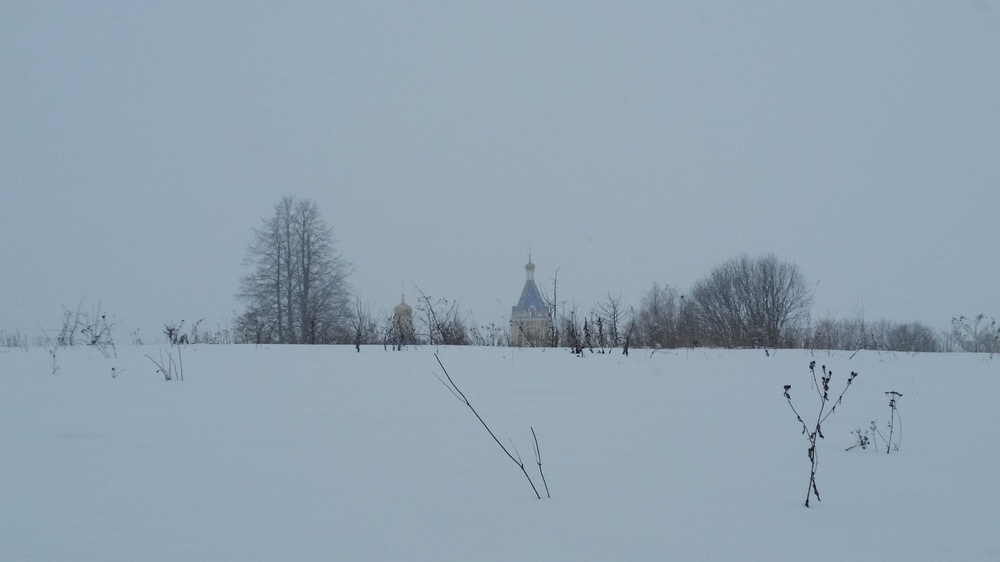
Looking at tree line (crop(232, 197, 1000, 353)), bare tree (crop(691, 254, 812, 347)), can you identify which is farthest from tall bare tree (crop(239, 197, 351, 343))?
Result: bare tree (crop(691, 254, 812, 347))

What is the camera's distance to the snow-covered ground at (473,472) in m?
1.77

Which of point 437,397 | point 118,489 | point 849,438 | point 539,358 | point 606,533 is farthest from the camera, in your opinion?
point 539,358

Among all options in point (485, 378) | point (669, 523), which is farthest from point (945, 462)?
point (485, 378)

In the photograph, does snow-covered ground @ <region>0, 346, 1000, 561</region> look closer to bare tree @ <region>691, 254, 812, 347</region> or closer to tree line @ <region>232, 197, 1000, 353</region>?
tree line @ <region>232, 197, 1000, 353</region>

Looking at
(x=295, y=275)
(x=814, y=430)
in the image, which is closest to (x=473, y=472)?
(x=814, y=430)

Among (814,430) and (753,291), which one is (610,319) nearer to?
(814,430)

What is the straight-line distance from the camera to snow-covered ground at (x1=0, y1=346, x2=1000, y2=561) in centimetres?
177

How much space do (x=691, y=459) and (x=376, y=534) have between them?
1.37 m

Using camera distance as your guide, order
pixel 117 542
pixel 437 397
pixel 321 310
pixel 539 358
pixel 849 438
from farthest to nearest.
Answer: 1. pixel 321 310
2. pixel 539 358
3. pixel 437 397
4. pixel 849 438
5. pixel 117 542

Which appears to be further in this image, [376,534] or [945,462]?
[945,462]

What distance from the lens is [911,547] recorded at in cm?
178

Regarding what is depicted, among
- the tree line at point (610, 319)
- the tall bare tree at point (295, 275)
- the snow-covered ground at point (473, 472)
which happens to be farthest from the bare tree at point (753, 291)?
the snow-covered ground at point (473, 472)

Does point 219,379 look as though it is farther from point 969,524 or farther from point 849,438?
point 969,524

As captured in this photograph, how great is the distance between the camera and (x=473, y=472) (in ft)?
8.04
